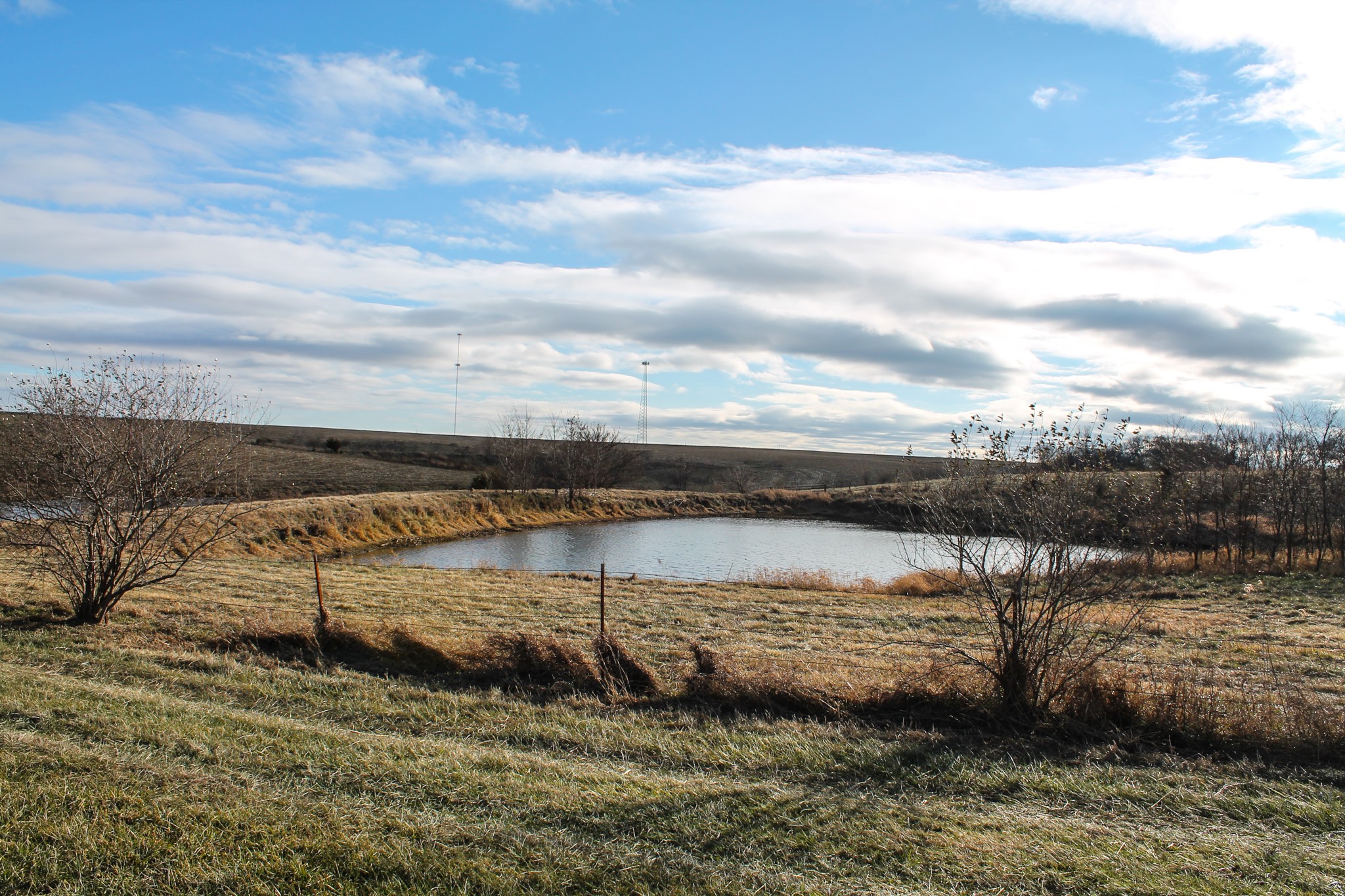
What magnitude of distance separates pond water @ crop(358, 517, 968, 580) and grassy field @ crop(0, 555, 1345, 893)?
589 inches

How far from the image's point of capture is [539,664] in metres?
8.03

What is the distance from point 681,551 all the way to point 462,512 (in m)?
13.6

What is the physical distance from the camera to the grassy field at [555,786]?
3.83m

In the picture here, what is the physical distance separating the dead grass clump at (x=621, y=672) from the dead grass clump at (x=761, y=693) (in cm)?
40

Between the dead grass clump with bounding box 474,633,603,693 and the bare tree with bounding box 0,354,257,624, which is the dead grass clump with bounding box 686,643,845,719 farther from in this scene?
the bare tree with bounding box 0,354,257,624

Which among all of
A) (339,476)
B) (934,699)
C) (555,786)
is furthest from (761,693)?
(339,476)

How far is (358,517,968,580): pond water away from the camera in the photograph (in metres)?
27.6

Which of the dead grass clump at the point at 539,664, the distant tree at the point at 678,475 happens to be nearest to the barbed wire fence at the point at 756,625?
the dead grass clump at the point at 539,664

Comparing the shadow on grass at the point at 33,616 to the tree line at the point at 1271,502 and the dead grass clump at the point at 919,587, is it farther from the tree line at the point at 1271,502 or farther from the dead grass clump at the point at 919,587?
the tree line at the point at 1271,502

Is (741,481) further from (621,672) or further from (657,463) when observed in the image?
(621,672)

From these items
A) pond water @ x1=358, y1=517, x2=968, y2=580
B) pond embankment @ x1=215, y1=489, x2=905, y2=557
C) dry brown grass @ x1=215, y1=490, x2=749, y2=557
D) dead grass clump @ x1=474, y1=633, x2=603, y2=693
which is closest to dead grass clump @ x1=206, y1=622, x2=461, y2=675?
dead grass clump @ x1=474, y1=633, x2=603, y2=693

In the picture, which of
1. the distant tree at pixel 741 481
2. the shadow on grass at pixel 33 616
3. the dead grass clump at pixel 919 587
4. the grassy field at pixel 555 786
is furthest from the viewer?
the distant tree at pixel 741 481

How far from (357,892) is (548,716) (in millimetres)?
3239

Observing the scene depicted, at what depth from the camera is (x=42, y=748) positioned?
4.96 m
